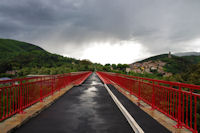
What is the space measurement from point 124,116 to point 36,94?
489 centimetres

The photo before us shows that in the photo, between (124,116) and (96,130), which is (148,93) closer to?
(124,116)

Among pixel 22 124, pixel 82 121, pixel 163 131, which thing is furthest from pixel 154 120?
pixel 22 124

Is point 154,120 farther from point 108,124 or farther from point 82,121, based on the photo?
point 82,121

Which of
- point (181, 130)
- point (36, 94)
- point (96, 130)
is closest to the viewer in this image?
point (181, 130)

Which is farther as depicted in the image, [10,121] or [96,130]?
[10,121]

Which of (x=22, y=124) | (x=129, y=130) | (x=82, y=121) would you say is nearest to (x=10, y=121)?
(x=22, y=124)

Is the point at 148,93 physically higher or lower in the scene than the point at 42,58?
lower

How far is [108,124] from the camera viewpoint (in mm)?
5254

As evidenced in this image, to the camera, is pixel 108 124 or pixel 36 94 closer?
pixel 108 124

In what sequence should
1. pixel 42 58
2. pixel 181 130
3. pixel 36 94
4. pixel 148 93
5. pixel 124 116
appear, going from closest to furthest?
pixel 181 130 → pixel 124 116 → pixel 148 93 → pixel 36 94 → pixel 42 58

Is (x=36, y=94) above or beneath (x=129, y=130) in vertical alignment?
above

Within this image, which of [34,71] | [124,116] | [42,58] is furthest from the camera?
[42,58]

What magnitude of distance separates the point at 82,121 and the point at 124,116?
174cm

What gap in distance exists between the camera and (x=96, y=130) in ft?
15.4
